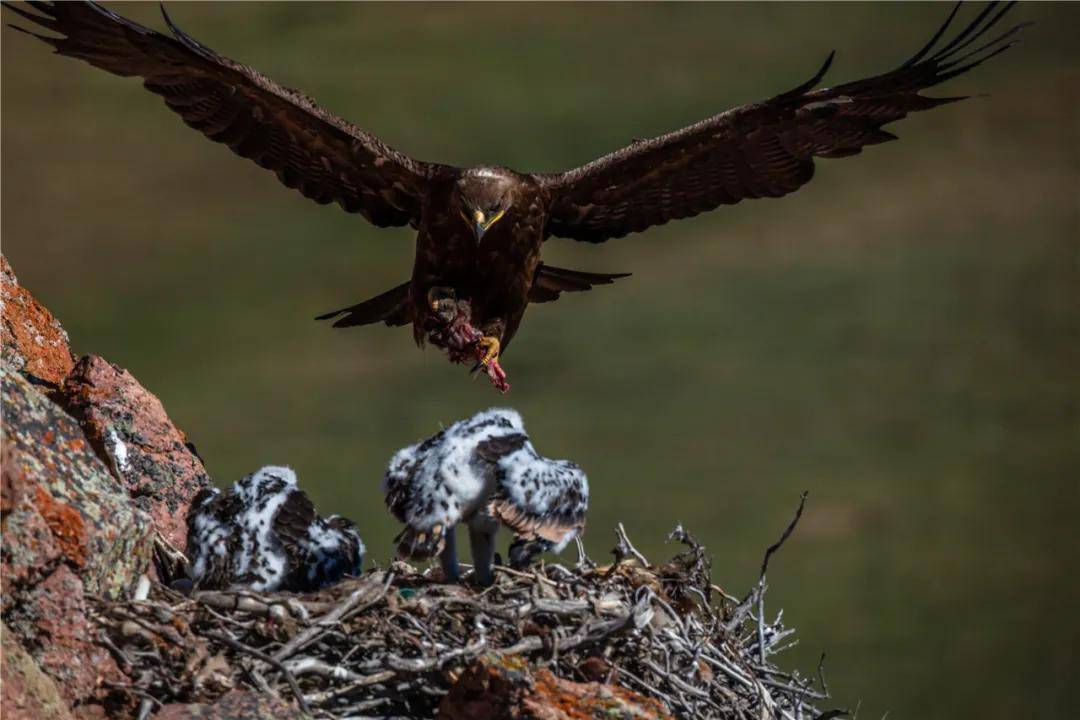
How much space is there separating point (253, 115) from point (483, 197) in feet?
4.75

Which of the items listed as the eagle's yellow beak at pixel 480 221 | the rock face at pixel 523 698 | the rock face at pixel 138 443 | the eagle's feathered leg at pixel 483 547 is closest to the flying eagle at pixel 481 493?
the eagle's feathered leg at pixel 483 547

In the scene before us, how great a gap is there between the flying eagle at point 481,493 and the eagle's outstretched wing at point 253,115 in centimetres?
333

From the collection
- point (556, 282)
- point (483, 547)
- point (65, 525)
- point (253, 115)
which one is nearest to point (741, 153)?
point (556, 282)

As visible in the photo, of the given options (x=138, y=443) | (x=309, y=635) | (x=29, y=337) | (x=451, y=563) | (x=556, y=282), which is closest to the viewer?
(x=309, y=635)

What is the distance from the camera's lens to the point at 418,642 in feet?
19.0

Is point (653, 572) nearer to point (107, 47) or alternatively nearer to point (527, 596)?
point (527, 596)

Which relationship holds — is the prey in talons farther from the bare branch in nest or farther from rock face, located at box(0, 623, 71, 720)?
rock face, located at box(0, 623, 71, 720)

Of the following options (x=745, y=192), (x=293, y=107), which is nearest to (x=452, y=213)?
(x=293, y=107)

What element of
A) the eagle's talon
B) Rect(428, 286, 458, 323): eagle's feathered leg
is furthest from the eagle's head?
the eagle's talon

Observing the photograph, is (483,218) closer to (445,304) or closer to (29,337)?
(445,304)

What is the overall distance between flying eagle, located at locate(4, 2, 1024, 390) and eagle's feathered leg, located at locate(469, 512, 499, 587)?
107 inches

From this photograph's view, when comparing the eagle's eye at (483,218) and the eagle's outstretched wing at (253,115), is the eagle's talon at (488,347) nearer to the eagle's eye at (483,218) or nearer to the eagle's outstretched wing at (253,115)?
the eagle's eye at (483,218)

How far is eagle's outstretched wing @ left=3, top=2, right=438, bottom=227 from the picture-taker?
8.83m

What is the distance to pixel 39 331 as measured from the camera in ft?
24.4
